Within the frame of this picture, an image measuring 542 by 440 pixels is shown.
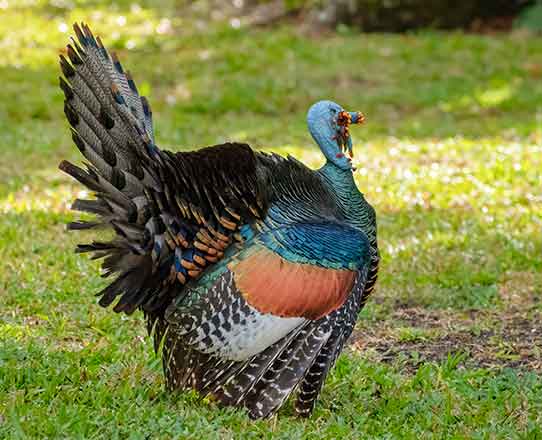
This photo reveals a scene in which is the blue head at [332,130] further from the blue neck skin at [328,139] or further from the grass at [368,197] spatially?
the grass at [368,197]

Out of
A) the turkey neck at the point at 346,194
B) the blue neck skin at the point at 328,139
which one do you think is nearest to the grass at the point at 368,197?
the turkey neck at the point at 346,194

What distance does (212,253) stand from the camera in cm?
504

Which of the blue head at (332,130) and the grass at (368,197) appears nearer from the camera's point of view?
the grass at (368,197)

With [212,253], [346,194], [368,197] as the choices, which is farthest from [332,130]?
[368,197]

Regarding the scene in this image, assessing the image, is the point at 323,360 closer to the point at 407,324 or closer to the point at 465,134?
the point at 407,324

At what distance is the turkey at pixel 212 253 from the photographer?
4.82 m

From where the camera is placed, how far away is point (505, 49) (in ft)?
50.5

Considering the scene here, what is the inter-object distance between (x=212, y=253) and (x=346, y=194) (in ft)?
2.89

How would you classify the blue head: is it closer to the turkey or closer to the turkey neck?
the turkey neck

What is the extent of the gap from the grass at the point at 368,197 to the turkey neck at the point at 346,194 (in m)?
0.94

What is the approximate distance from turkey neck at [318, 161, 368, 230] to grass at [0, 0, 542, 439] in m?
0.94

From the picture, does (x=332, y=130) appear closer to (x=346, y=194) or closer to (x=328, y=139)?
(x=328, y=139)

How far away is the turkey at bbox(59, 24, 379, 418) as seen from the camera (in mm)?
4824

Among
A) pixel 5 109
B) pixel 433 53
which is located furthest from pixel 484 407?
pixel 433 53
